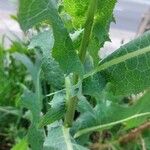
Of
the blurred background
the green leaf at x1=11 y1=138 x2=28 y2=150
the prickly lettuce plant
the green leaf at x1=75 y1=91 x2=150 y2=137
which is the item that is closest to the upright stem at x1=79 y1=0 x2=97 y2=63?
the prickly lettuce plant

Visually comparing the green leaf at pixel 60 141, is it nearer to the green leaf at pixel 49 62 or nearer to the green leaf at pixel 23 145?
the green leaf at pixel 49 62

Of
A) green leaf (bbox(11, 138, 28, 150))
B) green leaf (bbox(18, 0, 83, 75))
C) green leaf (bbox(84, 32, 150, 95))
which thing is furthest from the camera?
green leaf (bbox(11, 138, 28, 150))

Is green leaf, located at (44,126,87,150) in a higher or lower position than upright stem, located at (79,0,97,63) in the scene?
lower

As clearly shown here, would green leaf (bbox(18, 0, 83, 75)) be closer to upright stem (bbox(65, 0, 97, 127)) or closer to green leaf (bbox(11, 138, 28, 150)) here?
upright stem (bbox(65, 0, 97, 127))

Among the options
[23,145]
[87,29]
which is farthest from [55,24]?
[23,145]

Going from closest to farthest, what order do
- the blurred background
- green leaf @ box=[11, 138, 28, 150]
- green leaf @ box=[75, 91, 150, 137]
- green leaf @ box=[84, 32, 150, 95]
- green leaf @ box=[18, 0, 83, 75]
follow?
1. green leaf @ box=[18, 0, 83, 75]
2. green leaf @ box=[84, 32, 150, 95]
3. green leaf @ box=[75, 91, 150, 137]
4. green leaf @ box=[11, 138, 28, 150]
5. the blurred background

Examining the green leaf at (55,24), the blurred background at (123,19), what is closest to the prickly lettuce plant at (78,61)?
the green leaf at (55,24)
